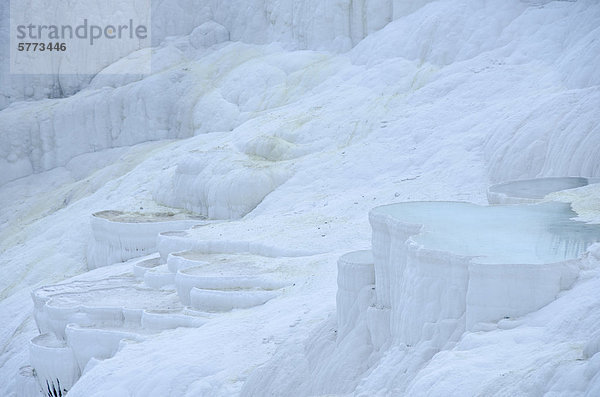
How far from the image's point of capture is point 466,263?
10312 mm

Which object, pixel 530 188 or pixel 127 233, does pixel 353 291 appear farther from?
pixel 127 233

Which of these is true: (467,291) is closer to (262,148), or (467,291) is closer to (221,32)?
(262,148)

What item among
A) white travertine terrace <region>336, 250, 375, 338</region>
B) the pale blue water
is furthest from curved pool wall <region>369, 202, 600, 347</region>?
white travertine terrace <region>336, 250, 375, 338</region>

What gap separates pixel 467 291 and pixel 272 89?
2190cm

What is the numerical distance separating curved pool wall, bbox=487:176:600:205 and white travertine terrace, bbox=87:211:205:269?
10.1 m

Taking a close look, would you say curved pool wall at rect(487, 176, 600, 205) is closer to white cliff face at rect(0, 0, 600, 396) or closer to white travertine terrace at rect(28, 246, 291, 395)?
white cliff face at rect(0, 0, 600, 396)

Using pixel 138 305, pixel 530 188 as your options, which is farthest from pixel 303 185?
pixel 530 188

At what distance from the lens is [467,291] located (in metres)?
10.3

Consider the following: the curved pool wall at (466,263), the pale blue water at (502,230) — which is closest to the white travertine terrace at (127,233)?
the pale blue water at (502,230)

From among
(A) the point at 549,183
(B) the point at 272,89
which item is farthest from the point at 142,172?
(A) the point at 549,183

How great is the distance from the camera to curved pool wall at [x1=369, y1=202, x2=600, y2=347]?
9.76m

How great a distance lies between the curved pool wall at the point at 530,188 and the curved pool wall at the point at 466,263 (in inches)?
50.3

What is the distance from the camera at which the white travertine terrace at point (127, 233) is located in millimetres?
24250

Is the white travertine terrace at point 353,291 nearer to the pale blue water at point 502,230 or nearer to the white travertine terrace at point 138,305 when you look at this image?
the pale blue water at point 502,230
